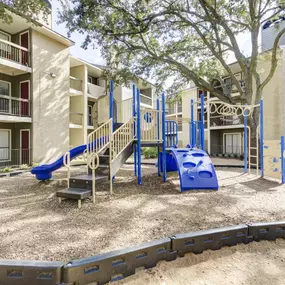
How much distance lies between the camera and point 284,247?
3.29 meters

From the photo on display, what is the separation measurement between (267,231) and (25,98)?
14.9 m

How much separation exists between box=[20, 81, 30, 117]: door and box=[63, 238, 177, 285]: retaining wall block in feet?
44.2

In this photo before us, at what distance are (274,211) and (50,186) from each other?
243 inches

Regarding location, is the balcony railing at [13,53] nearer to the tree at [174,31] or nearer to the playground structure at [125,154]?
the tree at [174,31]

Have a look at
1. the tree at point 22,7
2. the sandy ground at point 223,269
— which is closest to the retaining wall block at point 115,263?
the sandy ground at point 223,269

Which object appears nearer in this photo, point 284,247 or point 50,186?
point 284,247

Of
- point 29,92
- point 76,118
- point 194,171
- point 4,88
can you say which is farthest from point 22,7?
point 76,118

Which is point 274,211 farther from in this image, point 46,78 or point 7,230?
point 46,78

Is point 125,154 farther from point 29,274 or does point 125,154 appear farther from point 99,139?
point 29,274

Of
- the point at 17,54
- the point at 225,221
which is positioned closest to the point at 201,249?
the point at 225,221

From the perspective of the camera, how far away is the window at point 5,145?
13.9 meters

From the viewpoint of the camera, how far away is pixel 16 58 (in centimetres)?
1377

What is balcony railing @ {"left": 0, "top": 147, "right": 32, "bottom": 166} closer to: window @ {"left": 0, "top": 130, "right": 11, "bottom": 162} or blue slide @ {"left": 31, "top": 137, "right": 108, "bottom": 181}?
window @ {"left": 0, "top": 130, "right": 11, "bottom": 162}

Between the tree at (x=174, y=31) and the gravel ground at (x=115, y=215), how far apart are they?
7.70 m
